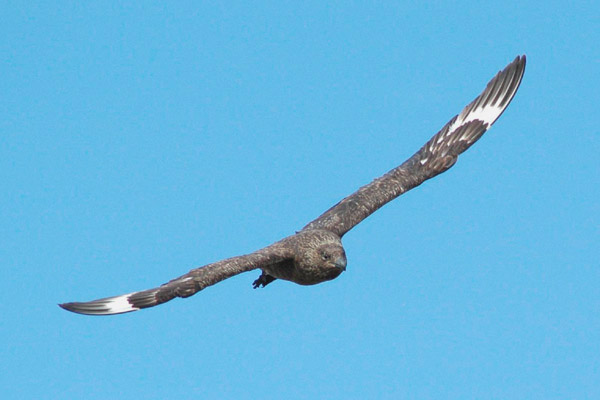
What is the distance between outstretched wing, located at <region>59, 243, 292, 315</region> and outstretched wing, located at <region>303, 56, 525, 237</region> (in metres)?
2.22

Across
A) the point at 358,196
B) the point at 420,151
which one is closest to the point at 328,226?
the point at 358,196

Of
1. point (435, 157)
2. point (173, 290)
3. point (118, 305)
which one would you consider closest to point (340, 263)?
point (173, 290)

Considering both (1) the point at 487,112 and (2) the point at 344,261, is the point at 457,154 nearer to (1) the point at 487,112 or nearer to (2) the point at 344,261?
(1) the point at 487,112

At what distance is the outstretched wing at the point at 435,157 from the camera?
15.2m

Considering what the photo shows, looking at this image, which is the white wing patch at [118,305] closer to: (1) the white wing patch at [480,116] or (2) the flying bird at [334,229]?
(2) the flying bird at [334,229]

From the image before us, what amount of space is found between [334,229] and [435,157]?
2357 millimetres

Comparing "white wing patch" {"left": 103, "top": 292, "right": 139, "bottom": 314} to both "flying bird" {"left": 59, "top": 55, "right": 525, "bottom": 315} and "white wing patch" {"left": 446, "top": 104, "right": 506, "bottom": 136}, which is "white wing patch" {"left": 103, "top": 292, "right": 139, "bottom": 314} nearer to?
"flying bird" {"left": 59, "top": 55, "right": 525, "bottom": 315}

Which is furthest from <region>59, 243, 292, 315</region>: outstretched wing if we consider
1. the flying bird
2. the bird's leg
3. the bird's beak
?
the bird's leg

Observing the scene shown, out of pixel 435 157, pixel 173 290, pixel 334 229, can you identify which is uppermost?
pixel 435 157

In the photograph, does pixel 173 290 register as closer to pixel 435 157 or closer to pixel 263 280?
pixel 263 280

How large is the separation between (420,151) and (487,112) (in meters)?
1.41

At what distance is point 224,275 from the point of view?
12867 mm

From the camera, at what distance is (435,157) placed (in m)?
16.2

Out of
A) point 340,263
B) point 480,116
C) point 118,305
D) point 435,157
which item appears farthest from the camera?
point 480,116
